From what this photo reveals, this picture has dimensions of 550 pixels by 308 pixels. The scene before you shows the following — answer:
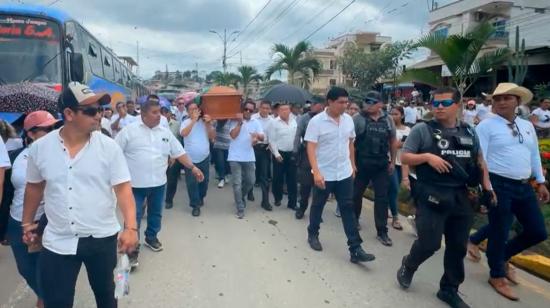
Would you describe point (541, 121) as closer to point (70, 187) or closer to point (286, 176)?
point (286, 176)

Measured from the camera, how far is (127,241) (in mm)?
2619

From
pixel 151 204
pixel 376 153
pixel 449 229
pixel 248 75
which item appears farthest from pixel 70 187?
pixel 248 75

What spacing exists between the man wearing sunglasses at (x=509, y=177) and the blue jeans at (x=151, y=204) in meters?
3.37

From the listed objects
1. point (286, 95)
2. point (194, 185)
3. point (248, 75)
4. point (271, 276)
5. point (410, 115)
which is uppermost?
point (248, 75)

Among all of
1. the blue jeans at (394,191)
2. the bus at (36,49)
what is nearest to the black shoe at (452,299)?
the blue jeans at (394,191)

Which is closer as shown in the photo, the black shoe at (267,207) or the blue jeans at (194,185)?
the blue jeans at (194,185)

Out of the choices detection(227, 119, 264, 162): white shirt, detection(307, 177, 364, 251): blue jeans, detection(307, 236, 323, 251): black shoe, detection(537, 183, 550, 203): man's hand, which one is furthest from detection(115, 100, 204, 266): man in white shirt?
detection(537, 183, 550, 203): man's hand

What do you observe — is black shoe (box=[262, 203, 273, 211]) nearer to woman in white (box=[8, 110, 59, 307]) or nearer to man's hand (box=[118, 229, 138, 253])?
woman in white (box=[8, 110, 59, 307])

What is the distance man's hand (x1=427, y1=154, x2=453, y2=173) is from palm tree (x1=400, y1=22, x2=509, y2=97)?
6065 mm

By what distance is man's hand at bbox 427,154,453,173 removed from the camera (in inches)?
138

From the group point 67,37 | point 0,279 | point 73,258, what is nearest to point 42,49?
point 67,37

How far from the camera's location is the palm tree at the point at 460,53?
9.44m

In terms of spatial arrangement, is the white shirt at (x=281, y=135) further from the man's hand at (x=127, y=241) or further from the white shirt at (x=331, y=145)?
the man's hand at (x=127, y=241)

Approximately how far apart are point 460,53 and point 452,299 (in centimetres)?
727
